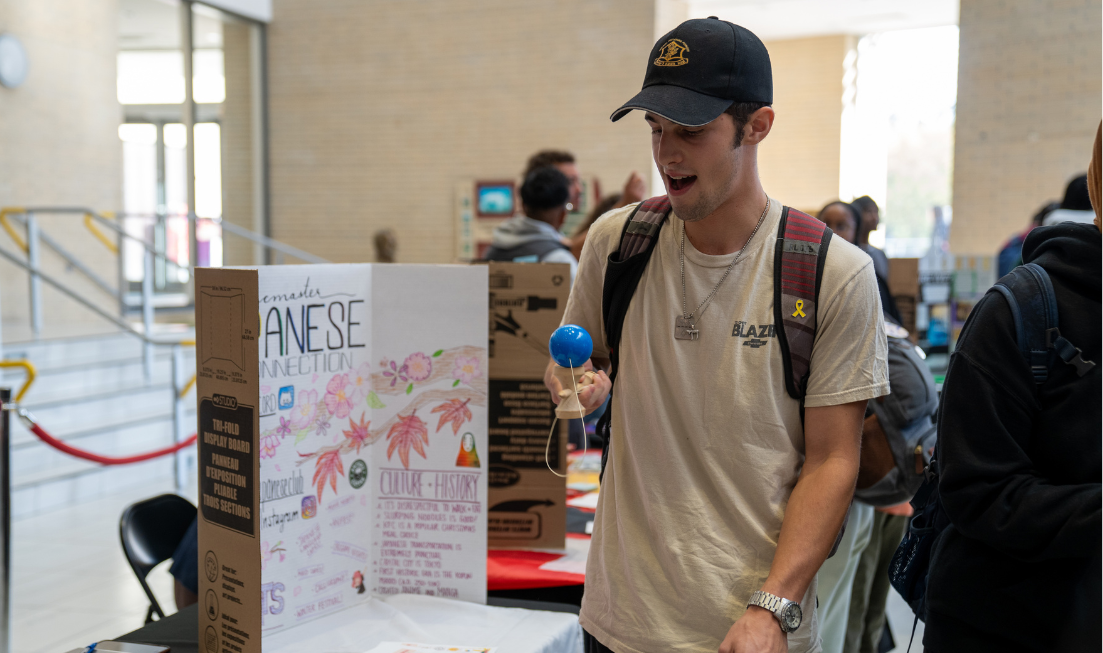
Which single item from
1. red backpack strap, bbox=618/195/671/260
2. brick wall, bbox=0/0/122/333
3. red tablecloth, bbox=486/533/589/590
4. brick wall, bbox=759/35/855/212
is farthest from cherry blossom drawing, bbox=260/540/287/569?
brick wall, bbox=759/35/855/212

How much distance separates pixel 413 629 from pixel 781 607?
0.91m

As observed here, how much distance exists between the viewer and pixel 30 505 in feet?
18.9

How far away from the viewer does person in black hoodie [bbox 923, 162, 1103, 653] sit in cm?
112

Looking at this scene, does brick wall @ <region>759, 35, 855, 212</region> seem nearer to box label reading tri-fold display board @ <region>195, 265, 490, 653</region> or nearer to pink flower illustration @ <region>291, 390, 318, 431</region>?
box label reading tri-fold display board @ <region>195, 265, 490, 653</region>

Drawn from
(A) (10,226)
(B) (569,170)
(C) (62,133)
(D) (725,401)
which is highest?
(C) (62,133)

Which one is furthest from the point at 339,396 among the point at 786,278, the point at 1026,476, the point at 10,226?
the point at 10,226

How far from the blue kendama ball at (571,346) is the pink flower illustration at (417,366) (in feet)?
Answer: 2.31

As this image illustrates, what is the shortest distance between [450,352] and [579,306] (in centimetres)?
58

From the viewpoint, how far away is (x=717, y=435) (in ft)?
4.31

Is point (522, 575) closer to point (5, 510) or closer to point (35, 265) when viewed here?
point (5, 510)

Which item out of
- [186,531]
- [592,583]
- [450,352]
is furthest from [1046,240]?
[186,531]

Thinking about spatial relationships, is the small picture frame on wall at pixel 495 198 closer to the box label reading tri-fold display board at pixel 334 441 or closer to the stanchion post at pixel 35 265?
the stanchion post at pixel 35 265

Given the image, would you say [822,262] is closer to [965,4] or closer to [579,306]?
[579,306]

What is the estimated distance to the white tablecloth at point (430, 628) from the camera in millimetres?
1785
